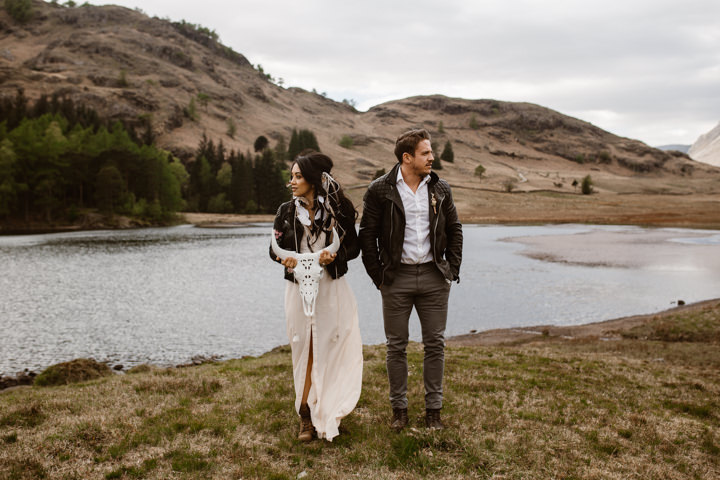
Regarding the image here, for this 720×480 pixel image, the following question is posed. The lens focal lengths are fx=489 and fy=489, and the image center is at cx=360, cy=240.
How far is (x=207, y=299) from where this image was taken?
80.1 ft

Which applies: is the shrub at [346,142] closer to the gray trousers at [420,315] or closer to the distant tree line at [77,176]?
the distant tree line at [77,176]

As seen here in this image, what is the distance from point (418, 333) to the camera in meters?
17.5

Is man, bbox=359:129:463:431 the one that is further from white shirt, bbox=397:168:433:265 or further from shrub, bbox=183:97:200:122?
shrub, bbox=183:97:200:122

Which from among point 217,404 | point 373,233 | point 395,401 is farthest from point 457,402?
point 217,404

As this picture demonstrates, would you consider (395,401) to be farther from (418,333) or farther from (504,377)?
(418,333)

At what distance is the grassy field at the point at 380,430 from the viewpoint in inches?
190

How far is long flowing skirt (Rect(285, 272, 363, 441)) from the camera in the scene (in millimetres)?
5355

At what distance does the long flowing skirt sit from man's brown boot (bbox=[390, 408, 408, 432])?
1.98 ft

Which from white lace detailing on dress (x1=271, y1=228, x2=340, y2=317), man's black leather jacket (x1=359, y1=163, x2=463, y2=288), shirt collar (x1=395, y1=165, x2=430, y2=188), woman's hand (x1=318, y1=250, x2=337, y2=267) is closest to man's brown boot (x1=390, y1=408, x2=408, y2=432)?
man's black leather jacket (x1=359, y1=163, x2=463, y2=288)

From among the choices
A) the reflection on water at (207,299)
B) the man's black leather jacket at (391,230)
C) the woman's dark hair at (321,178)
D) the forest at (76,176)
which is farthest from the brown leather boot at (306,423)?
the forest at (76,176)

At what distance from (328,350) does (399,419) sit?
4.02 feet

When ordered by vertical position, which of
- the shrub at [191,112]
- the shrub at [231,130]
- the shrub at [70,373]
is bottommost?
the shrub at [70,373]

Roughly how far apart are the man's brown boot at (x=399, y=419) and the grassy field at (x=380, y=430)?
0.38 feet

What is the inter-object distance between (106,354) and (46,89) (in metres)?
150
